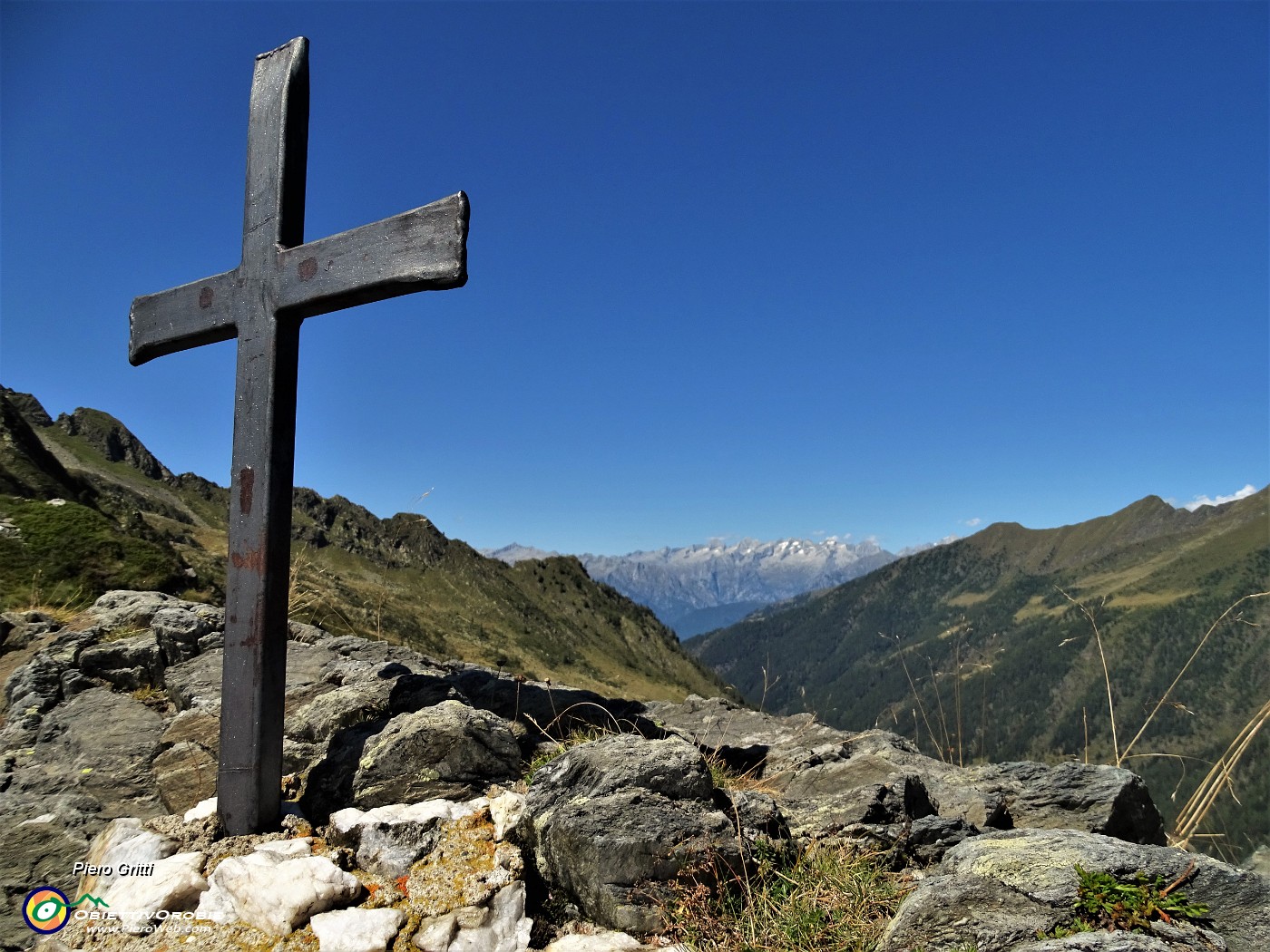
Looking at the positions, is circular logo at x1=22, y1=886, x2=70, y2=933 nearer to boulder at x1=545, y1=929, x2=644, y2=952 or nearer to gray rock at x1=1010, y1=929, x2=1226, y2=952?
boulder at x1=545, y1=929, x2=644, y2=952

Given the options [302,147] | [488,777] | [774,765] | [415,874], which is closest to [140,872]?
[415,874]

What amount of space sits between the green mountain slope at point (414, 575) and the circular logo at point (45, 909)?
15.4 m

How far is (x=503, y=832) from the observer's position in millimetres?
4520

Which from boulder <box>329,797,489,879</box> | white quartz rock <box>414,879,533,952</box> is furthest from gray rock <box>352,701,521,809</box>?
white quartz rock <box>414,879,533,952</box>

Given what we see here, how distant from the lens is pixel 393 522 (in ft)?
376

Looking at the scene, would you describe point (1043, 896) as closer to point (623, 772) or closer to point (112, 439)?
point (623, 772)

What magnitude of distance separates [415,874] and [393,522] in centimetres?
11614

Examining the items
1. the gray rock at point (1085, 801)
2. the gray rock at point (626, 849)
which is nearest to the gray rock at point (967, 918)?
the gray rock at point (626, 849)

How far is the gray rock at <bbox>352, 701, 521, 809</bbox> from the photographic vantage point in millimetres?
4984

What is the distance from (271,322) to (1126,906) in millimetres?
5902

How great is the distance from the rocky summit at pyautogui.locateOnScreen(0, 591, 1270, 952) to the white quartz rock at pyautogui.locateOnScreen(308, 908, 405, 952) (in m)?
0.01

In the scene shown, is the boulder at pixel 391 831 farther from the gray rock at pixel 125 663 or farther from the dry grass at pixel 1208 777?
the dry grass at pixel 1208 777

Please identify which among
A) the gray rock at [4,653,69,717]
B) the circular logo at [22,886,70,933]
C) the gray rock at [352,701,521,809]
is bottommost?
the circular logo at [22,886,70,933]

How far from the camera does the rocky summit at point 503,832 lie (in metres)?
3.61
